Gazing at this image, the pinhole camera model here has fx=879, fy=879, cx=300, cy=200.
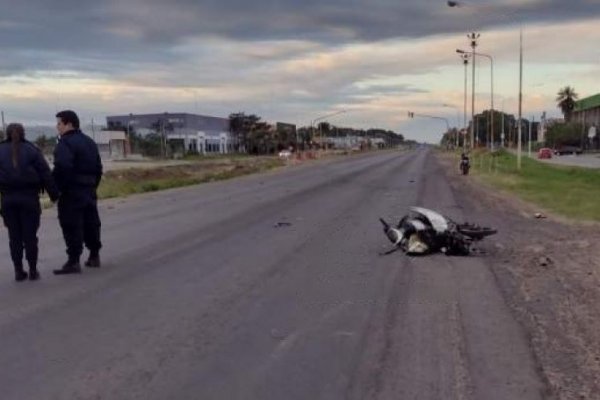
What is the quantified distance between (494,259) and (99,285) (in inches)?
227

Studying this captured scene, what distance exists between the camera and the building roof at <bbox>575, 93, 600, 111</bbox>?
5896 inches

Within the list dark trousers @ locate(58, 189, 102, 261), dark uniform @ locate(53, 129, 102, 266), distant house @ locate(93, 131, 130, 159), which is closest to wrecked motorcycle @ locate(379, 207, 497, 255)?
dark trousers @ locate(58, 189, 102, 261)

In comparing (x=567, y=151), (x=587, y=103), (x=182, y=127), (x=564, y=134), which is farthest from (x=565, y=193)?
(x=587, y=103)

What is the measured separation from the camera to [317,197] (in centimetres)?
2744

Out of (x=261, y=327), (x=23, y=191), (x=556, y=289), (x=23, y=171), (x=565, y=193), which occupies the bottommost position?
(x=565, y=193)

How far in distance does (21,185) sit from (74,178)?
71 cm

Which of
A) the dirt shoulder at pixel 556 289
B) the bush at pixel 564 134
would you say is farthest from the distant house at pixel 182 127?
the dirt shoulder at pixel 556 289

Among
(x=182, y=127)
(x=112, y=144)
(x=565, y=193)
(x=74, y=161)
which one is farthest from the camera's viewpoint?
(x=182, y=127)

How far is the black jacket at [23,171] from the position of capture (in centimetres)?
988

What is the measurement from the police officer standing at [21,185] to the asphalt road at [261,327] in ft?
1.81

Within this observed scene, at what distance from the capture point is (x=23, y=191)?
392 inches

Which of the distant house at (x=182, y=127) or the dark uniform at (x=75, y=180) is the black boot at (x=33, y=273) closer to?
the dark uniform at (x=75, y=180)

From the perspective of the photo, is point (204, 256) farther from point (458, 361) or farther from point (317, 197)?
point (317, 197)

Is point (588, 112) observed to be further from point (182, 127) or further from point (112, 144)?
point (112, 144)
